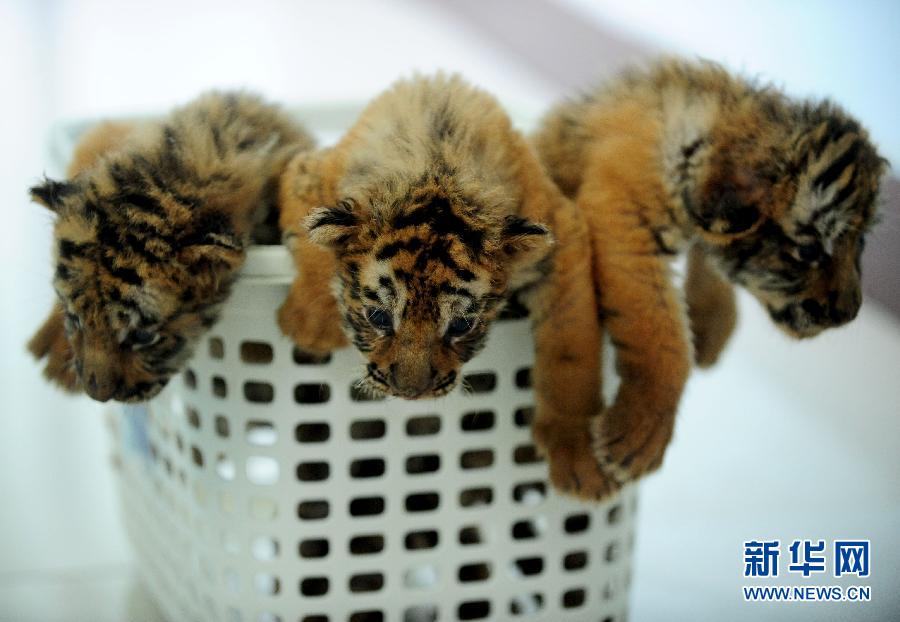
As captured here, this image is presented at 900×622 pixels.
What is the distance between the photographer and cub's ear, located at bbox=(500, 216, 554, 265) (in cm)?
107

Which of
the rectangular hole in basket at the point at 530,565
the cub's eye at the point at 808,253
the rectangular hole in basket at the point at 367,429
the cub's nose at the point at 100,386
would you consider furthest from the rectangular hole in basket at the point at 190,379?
the cub's eye at the point at 808,253

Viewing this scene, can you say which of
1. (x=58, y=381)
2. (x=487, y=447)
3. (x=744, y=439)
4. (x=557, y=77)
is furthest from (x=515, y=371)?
(x=557, y=77)

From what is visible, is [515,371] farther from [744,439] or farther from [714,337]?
[744,439]

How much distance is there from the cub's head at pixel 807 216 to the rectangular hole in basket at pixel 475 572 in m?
0.58

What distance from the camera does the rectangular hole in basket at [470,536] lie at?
1399 millimetres

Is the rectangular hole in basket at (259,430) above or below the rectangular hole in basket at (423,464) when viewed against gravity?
above

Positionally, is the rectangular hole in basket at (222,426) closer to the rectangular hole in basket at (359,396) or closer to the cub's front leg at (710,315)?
the rectangular hole in basket at (359,396)

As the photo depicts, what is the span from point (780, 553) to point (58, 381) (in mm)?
1103

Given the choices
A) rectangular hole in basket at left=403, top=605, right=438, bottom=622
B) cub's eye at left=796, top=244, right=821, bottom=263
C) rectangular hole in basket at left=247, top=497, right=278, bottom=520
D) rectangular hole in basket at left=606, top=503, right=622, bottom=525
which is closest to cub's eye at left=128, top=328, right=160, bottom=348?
rectangular hole in basket at left=247, top=497, right=278, bottom=520

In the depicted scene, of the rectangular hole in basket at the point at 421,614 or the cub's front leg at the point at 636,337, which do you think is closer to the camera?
the cub's front leg at the point at 636,337

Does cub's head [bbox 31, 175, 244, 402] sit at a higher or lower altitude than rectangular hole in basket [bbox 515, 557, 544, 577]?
higher

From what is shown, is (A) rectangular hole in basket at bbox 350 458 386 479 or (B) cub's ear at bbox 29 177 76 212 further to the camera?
(A) rectangular hole in basket at bbox 350 458 386 479

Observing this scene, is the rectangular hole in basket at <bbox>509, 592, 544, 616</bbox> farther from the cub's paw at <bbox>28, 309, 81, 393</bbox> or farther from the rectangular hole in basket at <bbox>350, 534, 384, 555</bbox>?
the cub's paw at <bbox>28, 309, 81, 393</bbox>

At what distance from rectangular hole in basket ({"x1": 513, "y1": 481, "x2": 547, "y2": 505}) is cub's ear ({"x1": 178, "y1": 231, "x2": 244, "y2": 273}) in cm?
52
